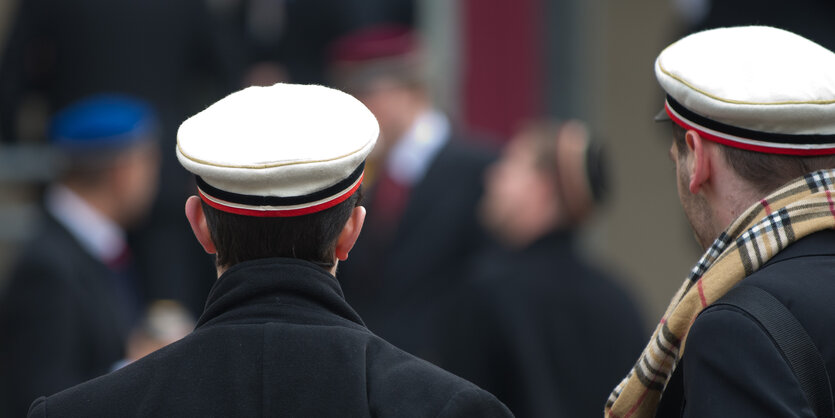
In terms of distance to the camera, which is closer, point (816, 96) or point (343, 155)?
point (343, 155)

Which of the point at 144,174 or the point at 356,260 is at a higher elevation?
the point at 144,174

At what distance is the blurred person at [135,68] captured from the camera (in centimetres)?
598

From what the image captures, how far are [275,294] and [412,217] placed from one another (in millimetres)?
3446

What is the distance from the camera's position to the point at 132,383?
214 cm

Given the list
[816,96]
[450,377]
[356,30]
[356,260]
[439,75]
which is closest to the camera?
[450,377]

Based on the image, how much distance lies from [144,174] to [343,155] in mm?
3200

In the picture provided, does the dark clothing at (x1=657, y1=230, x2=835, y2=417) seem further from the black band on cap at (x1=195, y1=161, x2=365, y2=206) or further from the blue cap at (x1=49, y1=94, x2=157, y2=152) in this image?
Answer: the blue cap at (x1=49, y1=94, x2=157, y2=152)

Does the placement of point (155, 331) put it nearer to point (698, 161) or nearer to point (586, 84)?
point (698, 161)

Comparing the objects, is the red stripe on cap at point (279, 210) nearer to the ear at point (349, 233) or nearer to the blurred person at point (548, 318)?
the ear at point (349, 233)

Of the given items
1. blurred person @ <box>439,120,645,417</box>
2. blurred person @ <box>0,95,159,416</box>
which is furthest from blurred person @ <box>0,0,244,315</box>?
blurred person @ <box>439,120,645,417</box>

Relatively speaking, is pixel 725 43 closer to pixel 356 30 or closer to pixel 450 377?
pixel 450 377

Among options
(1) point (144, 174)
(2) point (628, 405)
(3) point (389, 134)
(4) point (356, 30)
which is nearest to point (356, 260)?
(3) point (389, 134)

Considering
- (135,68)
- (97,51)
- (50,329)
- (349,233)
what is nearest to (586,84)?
(135,68)

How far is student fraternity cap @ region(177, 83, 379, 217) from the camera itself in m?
2.13
